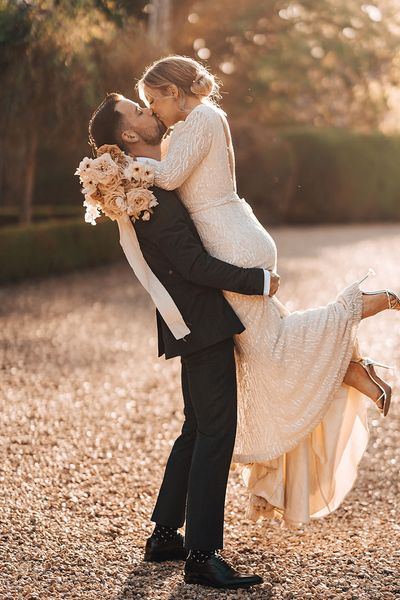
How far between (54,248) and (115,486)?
8600 millimetres

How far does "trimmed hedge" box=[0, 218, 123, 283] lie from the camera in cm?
1177

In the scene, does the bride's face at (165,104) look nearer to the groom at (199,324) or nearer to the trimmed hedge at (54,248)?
the groom at (199,324)

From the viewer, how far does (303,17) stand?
20.2 meters

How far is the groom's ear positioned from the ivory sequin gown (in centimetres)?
12

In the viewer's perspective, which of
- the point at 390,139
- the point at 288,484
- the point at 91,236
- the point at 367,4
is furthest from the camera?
the point at 390,139

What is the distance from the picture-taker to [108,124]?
3.01 m

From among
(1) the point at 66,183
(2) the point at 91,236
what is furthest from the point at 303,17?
(2) the point at 91,236

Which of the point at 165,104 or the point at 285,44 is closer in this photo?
the point at 165,104

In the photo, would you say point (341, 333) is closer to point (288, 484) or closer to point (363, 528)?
point (288, 484)

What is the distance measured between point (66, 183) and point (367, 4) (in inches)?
308

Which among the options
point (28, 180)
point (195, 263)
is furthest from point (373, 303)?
point (28, 180)

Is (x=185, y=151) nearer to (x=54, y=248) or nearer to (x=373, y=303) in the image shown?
(x=373, y=303)

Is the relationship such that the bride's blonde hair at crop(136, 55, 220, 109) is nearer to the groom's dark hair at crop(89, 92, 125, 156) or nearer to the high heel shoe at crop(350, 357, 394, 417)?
the groom's dark hair at crop(89, 92, 125, 156)

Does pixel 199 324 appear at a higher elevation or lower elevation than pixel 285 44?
lower
